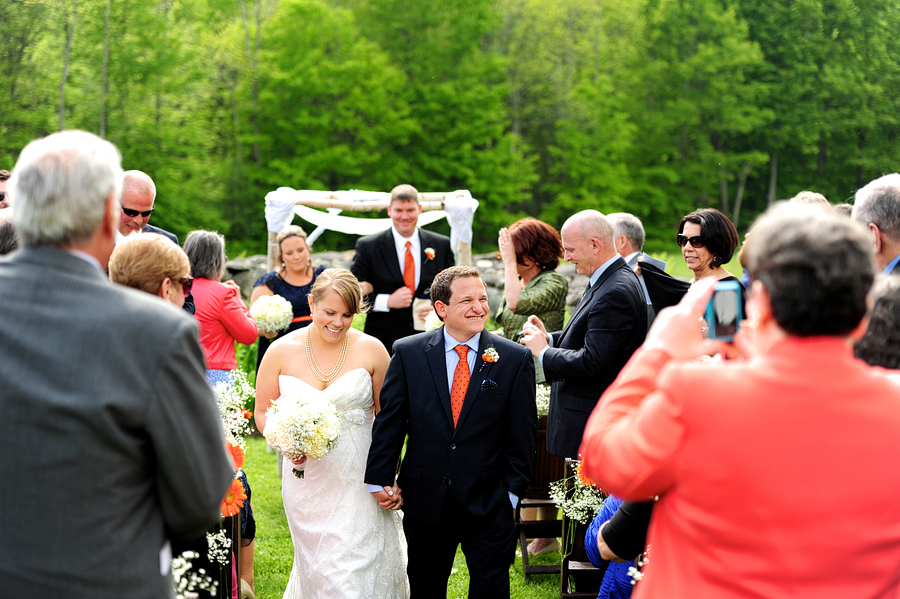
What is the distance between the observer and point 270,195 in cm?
923

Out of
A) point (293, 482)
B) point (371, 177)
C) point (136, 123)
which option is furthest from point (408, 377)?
point (371, 177)

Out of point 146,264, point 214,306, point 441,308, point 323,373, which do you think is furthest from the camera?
point 214,306

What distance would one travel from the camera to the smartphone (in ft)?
6.25

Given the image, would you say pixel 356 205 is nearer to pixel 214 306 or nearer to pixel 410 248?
pixel 410 248

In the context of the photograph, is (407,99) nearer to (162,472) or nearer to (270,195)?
(270,195)

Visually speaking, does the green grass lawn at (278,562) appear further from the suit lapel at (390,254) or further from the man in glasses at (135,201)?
the man in glasses at (135,201)

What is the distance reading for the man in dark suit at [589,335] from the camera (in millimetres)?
4812

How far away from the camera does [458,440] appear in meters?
4.39

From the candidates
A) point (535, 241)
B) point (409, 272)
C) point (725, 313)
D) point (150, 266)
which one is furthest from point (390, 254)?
point (725, 313)

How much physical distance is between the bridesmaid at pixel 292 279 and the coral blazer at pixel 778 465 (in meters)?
6.14

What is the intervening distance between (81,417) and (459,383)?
9.11 feet

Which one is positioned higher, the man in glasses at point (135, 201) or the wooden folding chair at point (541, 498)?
the man in glasses at point (135, 201)

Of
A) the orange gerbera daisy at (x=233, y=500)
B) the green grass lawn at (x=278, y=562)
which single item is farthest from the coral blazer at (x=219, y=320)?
the orange gerbera daisy at (x=233, y=500)

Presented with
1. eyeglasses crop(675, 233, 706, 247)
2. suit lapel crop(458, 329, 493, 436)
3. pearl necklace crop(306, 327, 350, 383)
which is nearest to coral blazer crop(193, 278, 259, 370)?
pearl necklace crop(306, 327, 350, 383)
